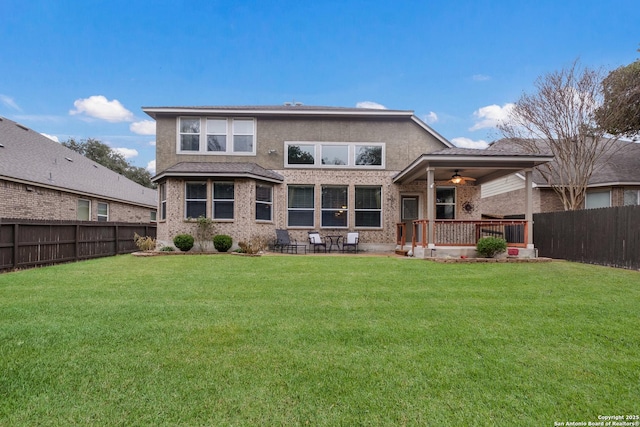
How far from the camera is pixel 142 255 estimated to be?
10406 mm

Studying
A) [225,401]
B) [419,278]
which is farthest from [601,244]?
[225,401]

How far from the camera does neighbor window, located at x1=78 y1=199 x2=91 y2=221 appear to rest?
1455 centimetres

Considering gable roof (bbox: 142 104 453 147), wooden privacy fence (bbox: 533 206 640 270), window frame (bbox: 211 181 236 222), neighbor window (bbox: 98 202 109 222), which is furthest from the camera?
neighbor window (bbox: 98 202 109 222)

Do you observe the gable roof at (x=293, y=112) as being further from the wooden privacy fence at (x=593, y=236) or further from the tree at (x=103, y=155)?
the tree at (x=103, y=155)

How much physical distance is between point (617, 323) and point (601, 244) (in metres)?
7.19

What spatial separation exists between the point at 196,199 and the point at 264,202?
8.64 feet

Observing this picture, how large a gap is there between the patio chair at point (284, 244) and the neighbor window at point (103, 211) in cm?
1008

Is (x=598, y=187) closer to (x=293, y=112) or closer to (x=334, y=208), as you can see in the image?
(x=334, y=208)

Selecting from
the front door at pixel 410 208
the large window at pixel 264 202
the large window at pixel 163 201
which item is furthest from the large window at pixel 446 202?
the large window at pixel 163 201

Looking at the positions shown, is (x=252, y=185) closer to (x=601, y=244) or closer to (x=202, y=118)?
(x=202, y=118)

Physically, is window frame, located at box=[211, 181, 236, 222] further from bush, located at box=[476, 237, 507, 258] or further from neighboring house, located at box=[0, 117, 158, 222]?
bush, located at box=[476, 237, 507, 258]

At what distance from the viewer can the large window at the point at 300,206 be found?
13.4m

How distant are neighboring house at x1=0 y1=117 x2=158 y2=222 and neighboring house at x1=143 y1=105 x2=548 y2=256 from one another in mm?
4484

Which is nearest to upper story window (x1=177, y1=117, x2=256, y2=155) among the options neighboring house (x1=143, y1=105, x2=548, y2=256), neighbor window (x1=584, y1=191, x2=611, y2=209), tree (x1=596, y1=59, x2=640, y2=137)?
neighboring house (x1=143, y1=105, x2=548, y2=256)
